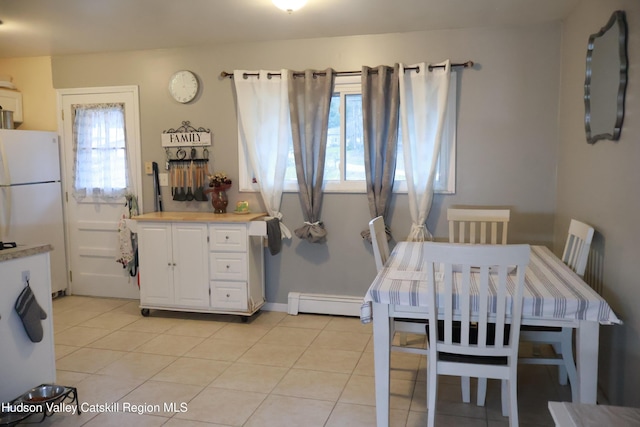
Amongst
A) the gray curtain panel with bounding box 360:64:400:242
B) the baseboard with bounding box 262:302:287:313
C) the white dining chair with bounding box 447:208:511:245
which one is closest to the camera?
the white dining chair with bounding box 447:208:511:245

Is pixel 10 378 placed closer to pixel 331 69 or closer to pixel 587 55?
pixel 331 69

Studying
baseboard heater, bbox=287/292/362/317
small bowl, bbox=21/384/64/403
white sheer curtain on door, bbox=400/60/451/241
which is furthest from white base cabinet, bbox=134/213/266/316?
small bowl, bbox=21/384/64/403

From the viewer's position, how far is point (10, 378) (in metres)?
2.44

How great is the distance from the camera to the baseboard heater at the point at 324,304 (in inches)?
163

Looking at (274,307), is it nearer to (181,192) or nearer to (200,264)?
(200,264)

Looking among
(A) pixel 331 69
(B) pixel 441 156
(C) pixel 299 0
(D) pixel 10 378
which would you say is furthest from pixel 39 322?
(B) pixel 441 156

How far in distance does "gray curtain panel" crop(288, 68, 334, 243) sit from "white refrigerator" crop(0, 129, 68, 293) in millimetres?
2323

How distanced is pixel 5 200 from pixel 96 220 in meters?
0.79

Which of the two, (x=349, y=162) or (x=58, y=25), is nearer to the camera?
(x=58, y=25)

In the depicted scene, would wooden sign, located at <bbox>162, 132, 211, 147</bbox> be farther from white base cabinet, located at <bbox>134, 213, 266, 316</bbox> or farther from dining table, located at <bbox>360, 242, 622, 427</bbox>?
dining table, located at <bbox>360, 242, 622, 427</bbox>

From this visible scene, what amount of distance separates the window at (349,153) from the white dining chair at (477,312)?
1.75m

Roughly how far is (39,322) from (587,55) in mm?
3322

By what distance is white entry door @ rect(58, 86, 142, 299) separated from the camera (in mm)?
4586

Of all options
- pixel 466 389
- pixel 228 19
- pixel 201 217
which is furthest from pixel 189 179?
pixel 466 389
